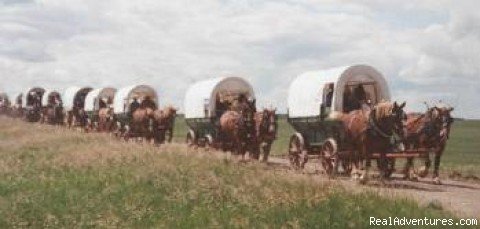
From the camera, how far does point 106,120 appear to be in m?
39.4

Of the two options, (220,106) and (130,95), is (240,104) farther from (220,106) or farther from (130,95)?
(130,95)

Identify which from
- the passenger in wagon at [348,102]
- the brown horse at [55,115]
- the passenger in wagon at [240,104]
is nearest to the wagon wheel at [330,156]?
the passenger in wagon at [348,102]

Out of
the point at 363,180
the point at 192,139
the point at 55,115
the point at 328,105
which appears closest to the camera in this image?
the point at 363,180

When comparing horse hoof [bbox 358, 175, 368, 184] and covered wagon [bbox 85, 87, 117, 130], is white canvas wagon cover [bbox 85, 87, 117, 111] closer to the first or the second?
covered wagon [bbox 85, 87, 117, 130]

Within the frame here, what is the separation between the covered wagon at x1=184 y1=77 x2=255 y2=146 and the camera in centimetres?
2673

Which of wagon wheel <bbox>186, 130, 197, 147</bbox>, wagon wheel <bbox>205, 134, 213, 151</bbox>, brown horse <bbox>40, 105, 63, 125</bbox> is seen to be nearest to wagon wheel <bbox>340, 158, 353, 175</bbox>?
wagon wheel <bbox>205, 134, 213, 151</bbox>

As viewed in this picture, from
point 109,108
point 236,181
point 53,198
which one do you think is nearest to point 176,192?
point 236,181

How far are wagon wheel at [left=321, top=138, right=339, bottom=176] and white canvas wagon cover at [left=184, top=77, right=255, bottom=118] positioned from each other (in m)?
7.76

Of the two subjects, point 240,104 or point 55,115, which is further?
point 55,115

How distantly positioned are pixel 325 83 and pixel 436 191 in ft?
16.2

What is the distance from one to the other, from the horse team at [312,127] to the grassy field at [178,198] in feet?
10.5

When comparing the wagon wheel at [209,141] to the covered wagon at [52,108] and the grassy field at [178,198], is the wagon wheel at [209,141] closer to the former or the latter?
the grassy field at [178,198]

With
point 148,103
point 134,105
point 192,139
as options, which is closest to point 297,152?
point 192,139

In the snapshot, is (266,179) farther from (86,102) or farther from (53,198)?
(86,102)
